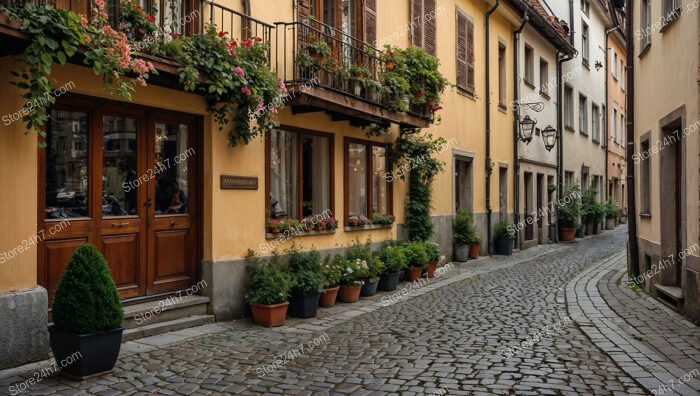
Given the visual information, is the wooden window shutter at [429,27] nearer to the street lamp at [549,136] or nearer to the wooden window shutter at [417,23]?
the wooden window shutter at [417,23]

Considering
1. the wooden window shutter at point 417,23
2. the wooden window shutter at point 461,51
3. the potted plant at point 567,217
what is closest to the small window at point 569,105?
the potted plant at point 567,217

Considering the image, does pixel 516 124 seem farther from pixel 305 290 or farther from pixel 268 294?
pixel 268 294

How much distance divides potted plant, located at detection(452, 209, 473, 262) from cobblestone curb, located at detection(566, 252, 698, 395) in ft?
12.8

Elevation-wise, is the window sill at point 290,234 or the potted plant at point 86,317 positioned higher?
the window sill at point 290,234

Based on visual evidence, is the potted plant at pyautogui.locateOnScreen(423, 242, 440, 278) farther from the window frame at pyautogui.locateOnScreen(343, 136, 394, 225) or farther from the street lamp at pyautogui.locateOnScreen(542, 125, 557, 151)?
the street lamp at pyautogui.locateOnScreen(542, 125, 557, 151)

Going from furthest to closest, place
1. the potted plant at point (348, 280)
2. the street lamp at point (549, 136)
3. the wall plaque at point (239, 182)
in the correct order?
the street lamp at point (549, 136) → the potted plant at point (348, 280) → the wall plaque at point (239, 182)

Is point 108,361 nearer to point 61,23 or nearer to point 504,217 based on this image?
point 61,23

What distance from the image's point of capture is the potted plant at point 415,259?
→ 38.8 feet

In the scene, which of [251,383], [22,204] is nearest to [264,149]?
[22,204]

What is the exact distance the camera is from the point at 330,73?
9664 millimetres

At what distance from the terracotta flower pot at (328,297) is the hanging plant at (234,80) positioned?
2541 mm

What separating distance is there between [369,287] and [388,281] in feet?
2.29

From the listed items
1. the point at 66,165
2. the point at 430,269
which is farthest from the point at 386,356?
the point at 430,269

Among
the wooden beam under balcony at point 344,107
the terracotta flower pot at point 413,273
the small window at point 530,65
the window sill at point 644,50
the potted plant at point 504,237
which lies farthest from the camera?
the small window at point 530,65
